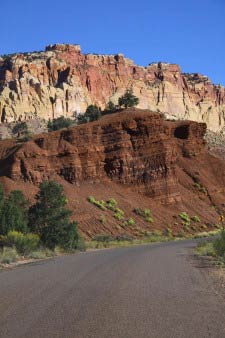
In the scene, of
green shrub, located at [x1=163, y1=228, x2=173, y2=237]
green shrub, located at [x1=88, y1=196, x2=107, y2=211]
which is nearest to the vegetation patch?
green shrub, located at [x1=88, y1=196, x2=107, y2=211]

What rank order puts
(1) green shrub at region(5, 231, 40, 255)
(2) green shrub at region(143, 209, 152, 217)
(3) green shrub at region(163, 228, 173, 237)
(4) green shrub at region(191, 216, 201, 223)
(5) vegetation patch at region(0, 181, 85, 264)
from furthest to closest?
(4) green shrub at region(191, 216, 201, 223), (2) green shrub at region(143, 209, 152, 217), (3) green shrub at region(163, 228, 173, 237), (5) vegetation patch at region(0, 181, 85, 264), (1) green shrub at region(5, 231, 40, 255)

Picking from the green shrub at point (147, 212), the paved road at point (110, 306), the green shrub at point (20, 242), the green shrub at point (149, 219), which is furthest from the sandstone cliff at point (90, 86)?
the paved road at point (110, 306)

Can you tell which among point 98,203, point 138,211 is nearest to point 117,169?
point 138,211

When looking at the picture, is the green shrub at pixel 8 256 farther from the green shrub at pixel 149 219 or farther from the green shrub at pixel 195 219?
the green shrub at pixel 195 219

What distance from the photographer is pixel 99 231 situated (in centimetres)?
4959

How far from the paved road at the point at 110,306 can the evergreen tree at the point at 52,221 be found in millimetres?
17664

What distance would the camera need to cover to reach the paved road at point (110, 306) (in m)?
7.73

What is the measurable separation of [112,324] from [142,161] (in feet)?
188

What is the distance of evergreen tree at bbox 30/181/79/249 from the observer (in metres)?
33.2

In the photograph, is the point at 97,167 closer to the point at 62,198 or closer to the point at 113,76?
the point at 62,198

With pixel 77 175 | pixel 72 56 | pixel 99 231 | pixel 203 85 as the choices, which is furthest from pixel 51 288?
pixel 203 85

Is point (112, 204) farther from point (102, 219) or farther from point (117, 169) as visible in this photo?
point (117, 169)

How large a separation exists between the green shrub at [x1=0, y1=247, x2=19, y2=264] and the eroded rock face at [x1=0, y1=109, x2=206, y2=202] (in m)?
Result: 30.0

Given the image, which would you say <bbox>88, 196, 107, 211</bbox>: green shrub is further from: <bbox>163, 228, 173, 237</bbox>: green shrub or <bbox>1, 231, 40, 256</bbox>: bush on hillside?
<bbox>1, 231, 40, 256</bbox>: bush on hillside
